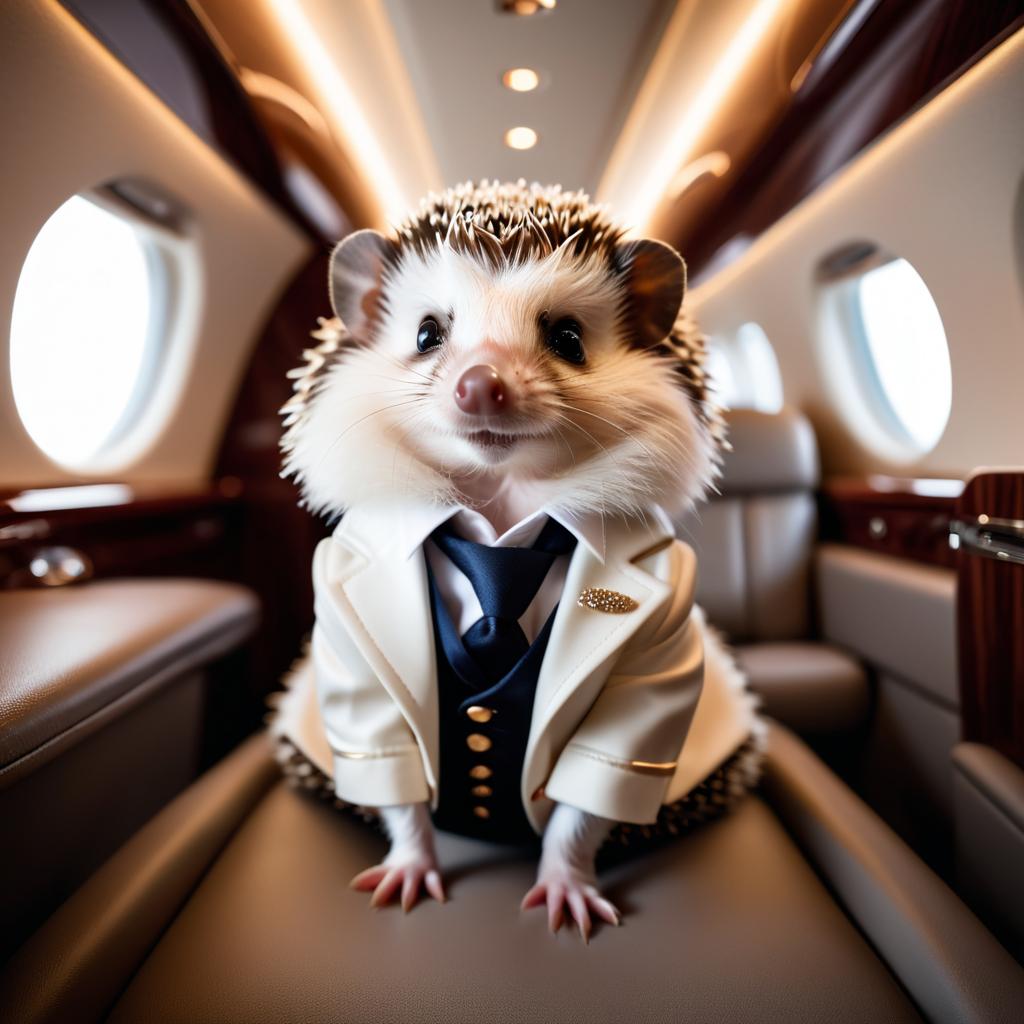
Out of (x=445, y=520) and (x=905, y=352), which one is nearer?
(x=445, y=520)

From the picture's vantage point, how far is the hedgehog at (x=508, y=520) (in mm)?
633

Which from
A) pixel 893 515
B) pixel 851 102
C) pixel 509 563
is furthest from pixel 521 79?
pixel 893 515

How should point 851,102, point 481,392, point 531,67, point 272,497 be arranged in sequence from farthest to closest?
point 272,497 → point 851,102 → point 531,67 → point 481,392

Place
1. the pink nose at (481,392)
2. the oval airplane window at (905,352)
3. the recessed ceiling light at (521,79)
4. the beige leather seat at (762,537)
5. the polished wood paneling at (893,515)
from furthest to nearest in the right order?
the beige leather seat at (762,537) → the polished wood paneling at (893,515) → the oval airplane window at (905,352) → the recessed ceiling light at (521,79) → the pink nose at (481,392)

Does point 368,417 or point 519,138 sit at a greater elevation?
point 519,138

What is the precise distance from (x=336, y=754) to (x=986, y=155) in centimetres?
113

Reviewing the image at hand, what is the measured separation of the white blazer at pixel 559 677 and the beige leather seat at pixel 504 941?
12cm

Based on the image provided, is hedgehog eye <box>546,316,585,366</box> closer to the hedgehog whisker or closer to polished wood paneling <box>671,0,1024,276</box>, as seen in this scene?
the hedgehog whisker

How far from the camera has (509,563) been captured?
0.66m

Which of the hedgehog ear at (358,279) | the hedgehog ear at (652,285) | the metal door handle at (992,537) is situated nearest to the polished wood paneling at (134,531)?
the hedgehog ear at (358,279)

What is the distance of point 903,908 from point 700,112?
1157 mm

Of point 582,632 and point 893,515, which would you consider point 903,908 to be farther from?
point 893,515

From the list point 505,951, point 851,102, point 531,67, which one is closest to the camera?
point 505,951

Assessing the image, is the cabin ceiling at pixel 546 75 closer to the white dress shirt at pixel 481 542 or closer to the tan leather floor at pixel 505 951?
the white dress shirt at pixel 481 542
